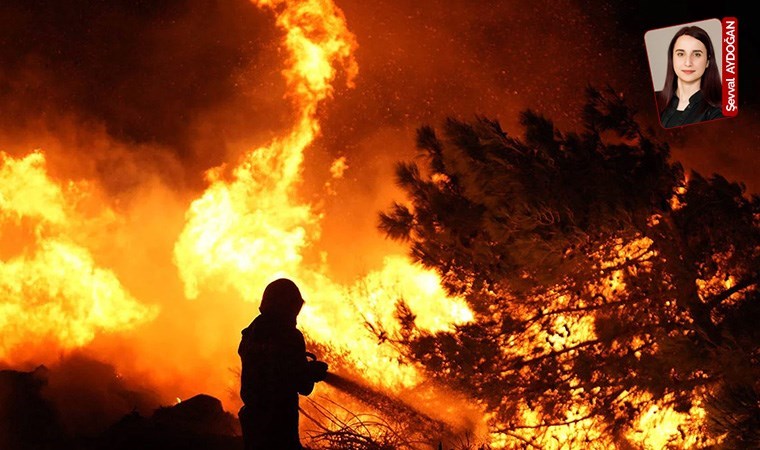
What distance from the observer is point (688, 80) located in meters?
8.38

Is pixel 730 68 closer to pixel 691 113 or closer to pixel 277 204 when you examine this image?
pixel 691 113

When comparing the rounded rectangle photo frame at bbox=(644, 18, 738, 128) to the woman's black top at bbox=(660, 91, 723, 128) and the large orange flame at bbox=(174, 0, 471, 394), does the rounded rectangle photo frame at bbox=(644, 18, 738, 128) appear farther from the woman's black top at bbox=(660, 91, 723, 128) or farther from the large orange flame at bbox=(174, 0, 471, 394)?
the large orange flame at bbox=(174, 0, 471, 394)

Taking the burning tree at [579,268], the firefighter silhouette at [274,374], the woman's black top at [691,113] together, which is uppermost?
the woman's black top at [691,113]

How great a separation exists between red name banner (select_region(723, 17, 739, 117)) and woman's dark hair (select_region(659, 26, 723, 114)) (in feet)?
1.03

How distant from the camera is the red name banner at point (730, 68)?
9109mm

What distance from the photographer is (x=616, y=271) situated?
6312mm

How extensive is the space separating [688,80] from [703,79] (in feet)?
0.82

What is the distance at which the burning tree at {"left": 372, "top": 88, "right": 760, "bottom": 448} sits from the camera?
588cm

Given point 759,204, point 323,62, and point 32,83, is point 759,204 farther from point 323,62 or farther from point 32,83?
point 32,83

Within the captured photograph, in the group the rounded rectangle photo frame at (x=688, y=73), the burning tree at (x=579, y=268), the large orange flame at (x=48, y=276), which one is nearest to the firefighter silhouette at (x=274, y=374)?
the burning tree at (x=579, y=268)

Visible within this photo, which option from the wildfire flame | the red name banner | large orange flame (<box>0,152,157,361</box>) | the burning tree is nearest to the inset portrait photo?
the red name banner

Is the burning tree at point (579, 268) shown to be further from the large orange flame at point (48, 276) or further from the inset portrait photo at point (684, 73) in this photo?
the large orange flame at point (48, 276)

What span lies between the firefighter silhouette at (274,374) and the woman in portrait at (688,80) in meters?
5.31

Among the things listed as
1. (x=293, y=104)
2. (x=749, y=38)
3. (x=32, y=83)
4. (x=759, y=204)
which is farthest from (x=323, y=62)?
(x=759, y=204)
